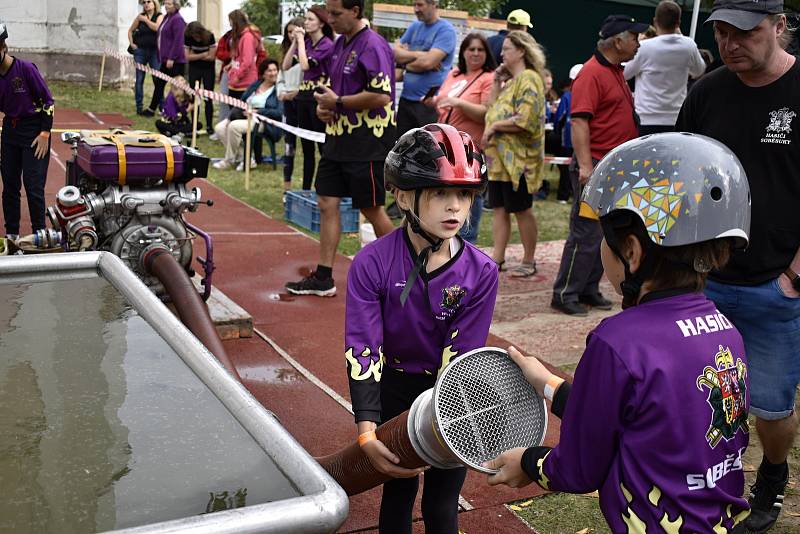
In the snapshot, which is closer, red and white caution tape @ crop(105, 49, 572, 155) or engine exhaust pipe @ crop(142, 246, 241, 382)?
engine exhaust pipe @ crop(142, 246, 241, 382)

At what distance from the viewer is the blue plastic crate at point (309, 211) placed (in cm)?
942

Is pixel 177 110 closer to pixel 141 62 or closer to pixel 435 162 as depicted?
pixel 141 62

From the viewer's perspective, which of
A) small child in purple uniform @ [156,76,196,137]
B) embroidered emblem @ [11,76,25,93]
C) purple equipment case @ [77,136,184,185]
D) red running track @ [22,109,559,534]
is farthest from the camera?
small child in purple uniform @ [156,76,196,137]

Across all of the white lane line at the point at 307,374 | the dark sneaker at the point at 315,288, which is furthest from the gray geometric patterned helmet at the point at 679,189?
the dark sneaker at the point at 315,288

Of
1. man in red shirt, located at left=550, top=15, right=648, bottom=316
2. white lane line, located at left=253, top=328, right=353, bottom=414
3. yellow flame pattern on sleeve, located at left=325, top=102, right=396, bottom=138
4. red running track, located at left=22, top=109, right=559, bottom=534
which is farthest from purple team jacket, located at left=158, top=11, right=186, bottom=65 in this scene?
white lane line, located at left=253, top=328, right=353, bottom=414

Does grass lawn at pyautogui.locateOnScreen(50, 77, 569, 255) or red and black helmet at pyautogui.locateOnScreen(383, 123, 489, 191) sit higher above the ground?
red and black helmet at pyautogui.locateOnScreen(383, 123, 489, 191)

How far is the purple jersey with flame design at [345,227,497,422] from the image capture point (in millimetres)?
2873

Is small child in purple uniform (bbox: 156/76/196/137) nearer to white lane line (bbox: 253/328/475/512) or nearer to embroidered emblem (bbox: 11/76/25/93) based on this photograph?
embroidered emblem (bbox: 11/76/25/93)

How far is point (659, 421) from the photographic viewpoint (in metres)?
1.99

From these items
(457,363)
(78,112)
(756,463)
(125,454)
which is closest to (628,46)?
(756,463)

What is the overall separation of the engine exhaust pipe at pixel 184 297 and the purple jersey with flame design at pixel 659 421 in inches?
103

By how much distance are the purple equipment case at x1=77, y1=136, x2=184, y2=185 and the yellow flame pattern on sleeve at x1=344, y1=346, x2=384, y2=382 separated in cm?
335

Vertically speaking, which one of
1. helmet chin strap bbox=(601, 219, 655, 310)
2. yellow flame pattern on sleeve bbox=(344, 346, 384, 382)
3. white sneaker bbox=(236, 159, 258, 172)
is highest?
helmet chin strap bbox=(601, 219, 655, 310)

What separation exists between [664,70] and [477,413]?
6369mm
